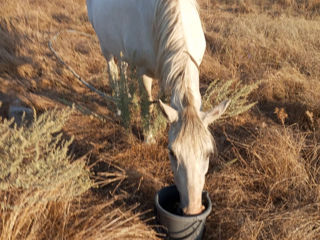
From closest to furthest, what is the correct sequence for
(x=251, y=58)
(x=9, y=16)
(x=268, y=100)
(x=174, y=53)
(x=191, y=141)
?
1. (x=191, y=141)
2. (x=174, y=53)
3. (x=268, y=100)
4. (x=251, y=58)
5. (x=9, y=16)

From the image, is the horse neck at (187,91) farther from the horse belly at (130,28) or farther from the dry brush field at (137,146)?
the dry brush field at (137,146)

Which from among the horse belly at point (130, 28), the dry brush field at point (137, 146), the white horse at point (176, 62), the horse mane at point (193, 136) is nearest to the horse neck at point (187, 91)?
the white horse at point (176, 62)

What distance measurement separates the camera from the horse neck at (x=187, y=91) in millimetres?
1717

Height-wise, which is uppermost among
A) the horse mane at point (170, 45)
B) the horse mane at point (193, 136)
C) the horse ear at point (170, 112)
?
the horse mane at point (170, 45)

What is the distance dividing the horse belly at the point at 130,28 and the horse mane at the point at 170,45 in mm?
207

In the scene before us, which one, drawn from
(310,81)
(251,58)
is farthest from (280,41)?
(310,81)

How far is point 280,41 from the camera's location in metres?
4.72

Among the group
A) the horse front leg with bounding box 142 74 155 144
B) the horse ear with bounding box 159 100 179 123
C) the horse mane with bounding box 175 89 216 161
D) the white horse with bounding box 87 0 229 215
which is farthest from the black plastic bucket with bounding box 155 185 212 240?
the horse front leg with bounding box 142 74 155 144

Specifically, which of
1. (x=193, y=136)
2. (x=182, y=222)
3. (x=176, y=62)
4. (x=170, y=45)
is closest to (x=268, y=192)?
(x=182, y=222)

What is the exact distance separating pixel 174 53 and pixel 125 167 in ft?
3.70

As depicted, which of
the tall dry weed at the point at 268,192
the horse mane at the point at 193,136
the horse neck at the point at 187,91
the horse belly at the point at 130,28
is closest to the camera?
the horse mane at the point at 193,136

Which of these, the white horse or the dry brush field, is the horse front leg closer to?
the white horse

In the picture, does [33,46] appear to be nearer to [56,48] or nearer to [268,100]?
[56,48]

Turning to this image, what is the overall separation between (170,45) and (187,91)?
457 mm
